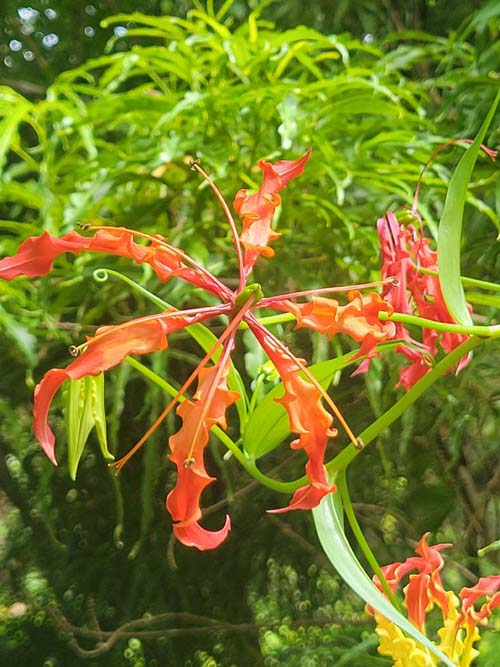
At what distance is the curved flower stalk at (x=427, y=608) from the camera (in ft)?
1.59

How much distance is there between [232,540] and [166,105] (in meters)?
0.46

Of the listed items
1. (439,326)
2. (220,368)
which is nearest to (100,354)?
(220,368)

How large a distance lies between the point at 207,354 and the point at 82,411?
0.35 ft

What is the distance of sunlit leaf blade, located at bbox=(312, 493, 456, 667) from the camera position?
0.32 meters

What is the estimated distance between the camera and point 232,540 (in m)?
0.87

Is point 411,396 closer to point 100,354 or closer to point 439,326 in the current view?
point 439,326

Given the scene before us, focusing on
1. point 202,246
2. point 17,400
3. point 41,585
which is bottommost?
point 41,585

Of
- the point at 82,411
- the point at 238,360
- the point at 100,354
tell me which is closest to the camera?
the point at 100,354

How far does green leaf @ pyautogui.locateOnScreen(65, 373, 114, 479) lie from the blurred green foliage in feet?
0.69

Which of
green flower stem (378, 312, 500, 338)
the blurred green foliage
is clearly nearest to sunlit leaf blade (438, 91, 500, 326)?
green flower stem (378, 312, 500, 338)

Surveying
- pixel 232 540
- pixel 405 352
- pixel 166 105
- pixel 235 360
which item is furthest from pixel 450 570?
pixel 166 105

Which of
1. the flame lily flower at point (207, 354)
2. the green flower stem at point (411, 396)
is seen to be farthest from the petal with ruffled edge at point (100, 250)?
the green flower stem at point (411, 396)

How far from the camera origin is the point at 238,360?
72cm

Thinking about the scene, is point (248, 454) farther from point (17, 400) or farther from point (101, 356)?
point (17, 400)
